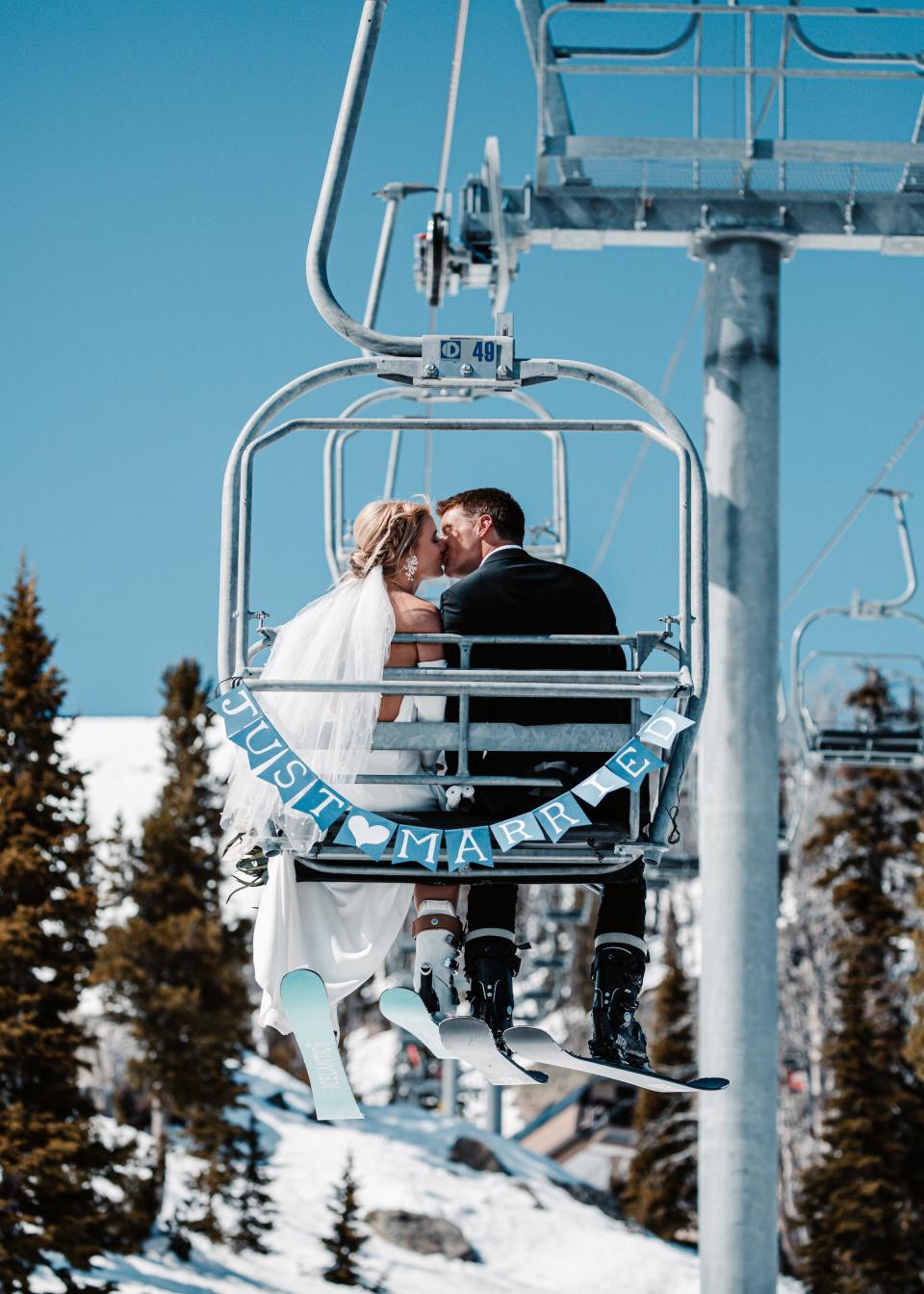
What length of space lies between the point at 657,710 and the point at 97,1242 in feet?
73.1

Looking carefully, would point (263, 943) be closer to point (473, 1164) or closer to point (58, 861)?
point (58, 861)

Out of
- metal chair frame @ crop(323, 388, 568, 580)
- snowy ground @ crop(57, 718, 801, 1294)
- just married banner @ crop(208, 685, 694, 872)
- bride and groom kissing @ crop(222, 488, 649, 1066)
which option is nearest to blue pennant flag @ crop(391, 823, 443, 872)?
just married banner @ crop(208, 685, 694, 872)

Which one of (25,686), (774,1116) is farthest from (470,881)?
(25,686)

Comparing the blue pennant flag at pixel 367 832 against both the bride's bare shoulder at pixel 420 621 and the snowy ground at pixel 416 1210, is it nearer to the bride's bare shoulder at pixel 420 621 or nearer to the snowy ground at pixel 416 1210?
the bride's bare shoulder at pixel 420 621

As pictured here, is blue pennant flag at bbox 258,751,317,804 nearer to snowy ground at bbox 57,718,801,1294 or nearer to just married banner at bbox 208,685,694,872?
just married banner at bbox 208,685,694,872

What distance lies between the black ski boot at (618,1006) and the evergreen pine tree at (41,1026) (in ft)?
66.0

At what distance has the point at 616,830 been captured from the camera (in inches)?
219

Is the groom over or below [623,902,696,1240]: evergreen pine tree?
over

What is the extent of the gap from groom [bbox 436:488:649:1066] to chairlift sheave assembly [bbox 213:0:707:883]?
122 millimetres

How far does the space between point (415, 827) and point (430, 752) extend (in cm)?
56

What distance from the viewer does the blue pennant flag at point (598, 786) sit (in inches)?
212

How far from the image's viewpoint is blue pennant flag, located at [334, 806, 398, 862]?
5.40m

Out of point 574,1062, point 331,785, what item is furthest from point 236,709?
point 574,1062

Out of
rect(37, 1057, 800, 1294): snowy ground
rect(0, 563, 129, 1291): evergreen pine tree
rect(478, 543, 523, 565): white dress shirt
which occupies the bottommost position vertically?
rect(37, 1057, 800, 1294): snowy ground
